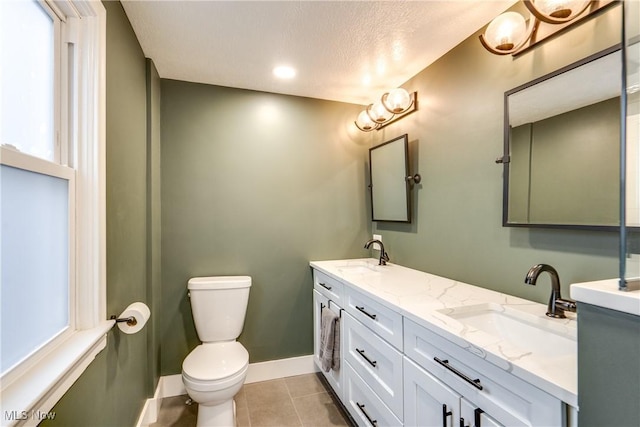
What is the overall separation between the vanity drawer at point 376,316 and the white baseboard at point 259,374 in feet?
3.23

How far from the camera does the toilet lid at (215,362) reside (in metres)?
1.63

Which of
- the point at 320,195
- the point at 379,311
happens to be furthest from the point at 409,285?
the point at 320,195

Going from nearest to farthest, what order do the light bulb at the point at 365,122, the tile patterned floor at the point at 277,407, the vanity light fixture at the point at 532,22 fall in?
the vanity light fixture at the point at 532,22 < the tile patterned floor at the point at 277,407 < the light bulb at the point at 365,122

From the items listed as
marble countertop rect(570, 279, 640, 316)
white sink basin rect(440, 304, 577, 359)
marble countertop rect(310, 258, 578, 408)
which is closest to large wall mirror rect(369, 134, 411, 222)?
marble countertop rect(310, 258, 578, 408)

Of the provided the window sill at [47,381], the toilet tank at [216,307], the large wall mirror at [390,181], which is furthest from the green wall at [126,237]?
the large wall mirror at [390,181]

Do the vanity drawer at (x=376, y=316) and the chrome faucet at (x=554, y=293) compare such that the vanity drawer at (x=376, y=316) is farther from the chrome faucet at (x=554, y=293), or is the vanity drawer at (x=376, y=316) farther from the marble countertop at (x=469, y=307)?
the chrome faucet at (x=554, y=293)

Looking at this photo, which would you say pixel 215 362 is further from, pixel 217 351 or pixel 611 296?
pixel 611 296

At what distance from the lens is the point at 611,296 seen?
0.60 meters

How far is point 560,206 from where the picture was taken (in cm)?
119

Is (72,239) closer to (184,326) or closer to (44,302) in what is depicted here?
(44,302)

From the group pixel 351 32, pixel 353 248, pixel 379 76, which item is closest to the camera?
pixel 351 32

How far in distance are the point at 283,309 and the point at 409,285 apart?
1.18 m

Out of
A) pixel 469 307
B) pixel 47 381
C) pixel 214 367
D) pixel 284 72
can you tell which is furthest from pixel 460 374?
pixel 284 72

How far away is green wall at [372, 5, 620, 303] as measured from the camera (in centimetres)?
114
